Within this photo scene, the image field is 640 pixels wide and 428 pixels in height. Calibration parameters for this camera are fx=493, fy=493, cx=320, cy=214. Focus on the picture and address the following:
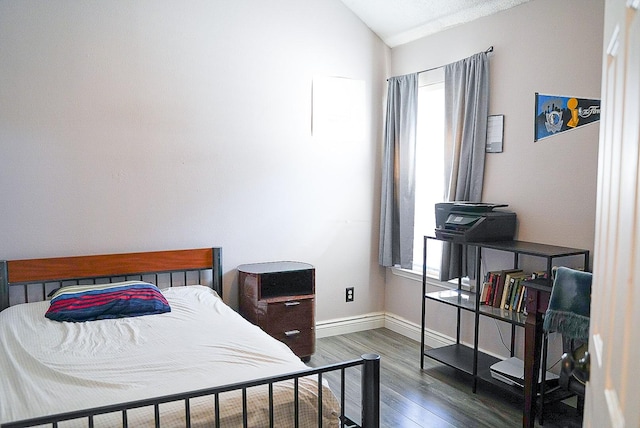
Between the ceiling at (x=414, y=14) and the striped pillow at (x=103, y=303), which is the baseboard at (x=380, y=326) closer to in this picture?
the striped pillow at (x=103, y=303)

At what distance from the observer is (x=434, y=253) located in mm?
3949

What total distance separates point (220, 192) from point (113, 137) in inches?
32.5

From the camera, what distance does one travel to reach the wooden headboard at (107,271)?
10.1 feet

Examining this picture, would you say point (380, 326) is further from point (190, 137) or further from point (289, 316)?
point (190, 137)

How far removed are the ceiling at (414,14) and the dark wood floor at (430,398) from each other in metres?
2.48

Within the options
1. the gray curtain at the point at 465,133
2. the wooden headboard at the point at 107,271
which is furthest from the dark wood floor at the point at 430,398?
the wooden headboard at the point at 107,271

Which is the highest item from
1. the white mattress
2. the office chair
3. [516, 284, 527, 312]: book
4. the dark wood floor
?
the office chair

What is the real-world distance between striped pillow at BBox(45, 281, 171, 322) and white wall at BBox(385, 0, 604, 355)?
2234mm

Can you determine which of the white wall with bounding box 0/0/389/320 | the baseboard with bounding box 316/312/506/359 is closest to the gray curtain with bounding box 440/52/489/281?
the baseboard with bounding box 316/312/506/359

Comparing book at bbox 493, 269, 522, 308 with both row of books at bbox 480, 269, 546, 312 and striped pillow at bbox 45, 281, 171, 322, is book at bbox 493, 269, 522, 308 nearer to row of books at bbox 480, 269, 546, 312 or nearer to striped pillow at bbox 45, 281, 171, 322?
row of books at bbox 480, 269, 546, 312

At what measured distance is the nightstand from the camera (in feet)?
11.4

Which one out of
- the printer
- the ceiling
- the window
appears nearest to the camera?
the printer

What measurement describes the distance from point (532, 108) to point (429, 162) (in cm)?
101

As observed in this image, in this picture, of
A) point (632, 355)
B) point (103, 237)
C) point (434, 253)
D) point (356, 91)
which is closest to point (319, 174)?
point (356, 91)
